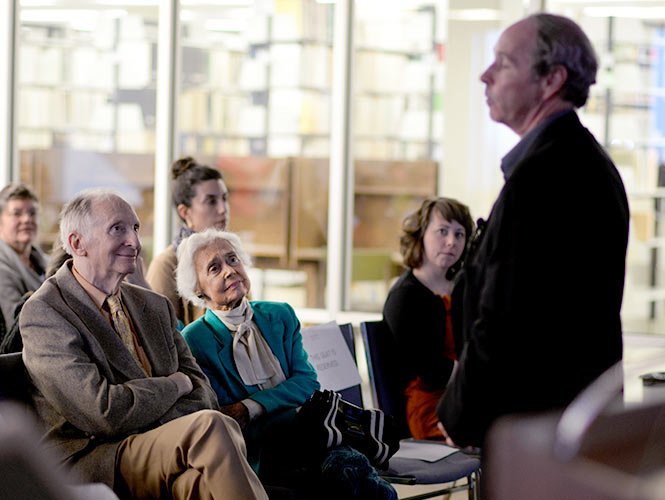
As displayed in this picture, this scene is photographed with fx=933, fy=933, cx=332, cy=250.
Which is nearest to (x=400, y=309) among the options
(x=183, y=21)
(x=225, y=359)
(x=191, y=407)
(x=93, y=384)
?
(x=225, y=359)

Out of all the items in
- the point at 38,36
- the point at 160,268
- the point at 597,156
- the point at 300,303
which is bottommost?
the point at 300,303

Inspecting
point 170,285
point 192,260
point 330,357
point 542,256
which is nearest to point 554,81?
point 542,256

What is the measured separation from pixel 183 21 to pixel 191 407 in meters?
4.39

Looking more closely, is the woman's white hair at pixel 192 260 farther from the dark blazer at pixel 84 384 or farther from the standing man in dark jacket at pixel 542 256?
the standing man in dark jacket at pixel 542 256

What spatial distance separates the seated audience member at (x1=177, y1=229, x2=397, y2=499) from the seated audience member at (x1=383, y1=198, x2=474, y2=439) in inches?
23.8

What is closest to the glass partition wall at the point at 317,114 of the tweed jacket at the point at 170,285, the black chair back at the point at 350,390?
the black chair back at the point at 350,390

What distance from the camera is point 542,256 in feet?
6.64

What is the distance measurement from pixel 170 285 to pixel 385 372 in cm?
99

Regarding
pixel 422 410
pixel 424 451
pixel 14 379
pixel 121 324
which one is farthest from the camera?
pixel 422 410

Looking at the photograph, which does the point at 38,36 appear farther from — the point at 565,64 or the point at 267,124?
the point at 565,64

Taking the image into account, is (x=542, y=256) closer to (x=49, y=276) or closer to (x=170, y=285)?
(x=49, y=276)

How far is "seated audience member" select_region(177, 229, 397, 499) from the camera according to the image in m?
3.09

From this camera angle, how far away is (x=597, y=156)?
212 centimetres

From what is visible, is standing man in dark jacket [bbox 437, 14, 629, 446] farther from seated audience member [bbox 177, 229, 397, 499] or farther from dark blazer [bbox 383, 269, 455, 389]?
dark blazer [bbox 383, 269, 455, 389]
